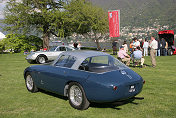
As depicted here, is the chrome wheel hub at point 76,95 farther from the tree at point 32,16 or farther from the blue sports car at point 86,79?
the tree at point 32,16

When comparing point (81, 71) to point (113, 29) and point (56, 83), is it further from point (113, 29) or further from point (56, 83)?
point (113, 29)

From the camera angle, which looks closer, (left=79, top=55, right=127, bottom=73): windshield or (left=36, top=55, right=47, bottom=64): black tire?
(left=79, top=55, right=127, bottom=73): windshield

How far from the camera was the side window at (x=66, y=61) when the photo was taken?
6391 mm

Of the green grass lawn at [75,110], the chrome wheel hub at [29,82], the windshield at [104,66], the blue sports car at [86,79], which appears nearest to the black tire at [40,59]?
the green grass lawn at [75,110]

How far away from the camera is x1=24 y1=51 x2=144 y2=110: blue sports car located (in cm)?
526

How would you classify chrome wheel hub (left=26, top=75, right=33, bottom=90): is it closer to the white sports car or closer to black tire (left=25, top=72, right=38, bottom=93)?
black tire (left=25, top=72, right=38, bottom=93)

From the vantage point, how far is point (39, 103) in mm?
6520

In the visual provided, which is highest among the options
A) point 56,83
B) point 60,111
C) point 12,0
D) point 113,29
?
point 12,0

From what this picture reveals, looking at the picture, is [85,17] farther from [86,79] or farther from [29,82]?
[86,79]

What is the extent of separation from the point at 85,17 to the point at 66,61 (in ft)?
115

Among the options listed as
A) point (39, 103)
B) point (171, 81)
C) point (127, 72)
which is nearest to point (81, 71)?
point (127, 72)

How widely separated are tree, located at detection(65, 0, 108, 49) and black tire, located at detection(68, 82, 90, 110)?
27.9 m

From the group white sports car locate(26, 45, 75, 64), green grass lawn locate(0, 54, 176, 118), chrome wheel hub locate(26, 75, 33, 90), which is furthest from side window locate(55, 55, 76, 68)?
white sports car locate(26, 45, 75, 64)

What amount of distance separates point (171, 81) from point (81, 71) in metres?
5.31
